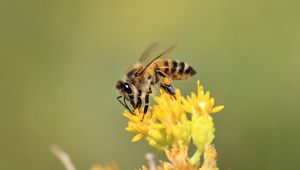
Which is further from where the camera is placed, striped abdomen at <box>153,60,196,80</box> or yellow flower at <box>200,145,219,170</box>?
striped abdomen at <box>153,60,196,80</box>

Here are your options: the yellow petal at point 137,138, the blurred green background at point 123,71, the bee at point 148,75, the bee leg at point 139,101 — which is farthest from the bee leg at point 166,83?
the blurred green background at point 123,71

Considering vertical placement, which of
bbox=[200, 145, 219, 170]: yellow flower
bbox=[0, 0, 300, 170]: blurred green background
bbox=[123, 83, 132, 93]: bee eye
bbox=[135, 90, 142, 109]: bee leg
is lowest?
bbox=[200, 145, 219, 170]: yellow flower

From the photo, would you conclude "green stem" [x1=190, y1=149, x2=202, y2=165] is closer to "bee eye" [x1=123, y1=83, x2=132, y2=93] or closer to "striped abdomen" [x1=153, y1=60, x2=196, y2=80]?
"bee eye" [x1=123, y1=83, x2=132, y2=93]

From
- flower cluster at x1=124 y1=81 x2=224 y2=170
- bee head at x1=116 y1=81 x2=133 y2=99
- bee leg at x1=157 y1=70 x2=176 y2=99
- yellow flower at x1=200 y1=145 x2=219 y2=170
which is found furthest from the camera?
bee head at x1=116 y1=81 x2=133 y2=99

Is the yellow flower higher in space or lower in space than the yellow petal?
lower

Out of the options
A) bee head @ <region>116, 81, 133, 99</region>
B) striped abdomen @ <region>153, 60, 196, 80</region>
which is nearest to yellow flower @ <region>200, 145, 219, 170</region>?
bee head @ <region>116, 81, 133, 99</region>

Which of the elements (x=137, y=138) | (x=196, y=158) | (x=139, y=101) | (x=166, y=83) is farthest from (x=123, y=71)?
(x=196, y=158)

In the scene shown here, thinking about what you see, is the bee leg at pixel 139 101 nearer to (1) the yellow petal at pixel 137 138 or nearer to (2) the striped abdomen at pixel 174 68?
(2) the striped abdomen at pixel 174 68
